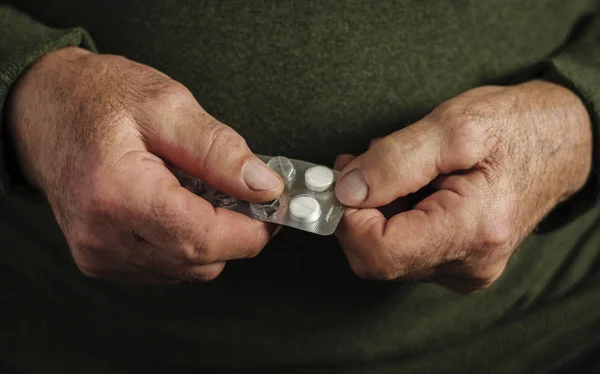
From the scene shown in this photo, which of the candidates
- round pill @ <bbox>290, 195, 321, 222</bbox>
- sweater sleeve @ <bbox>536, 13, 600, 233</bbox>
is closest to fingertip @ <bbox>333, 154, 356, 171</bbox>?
round pill @ <bbox>290, 195, 321, 222</bbox>

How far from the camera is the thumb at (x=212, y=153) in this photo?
751 mm

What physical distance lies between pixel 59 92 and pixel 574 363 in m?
0.91

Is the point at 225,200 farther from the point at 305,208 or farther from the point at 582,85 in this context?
the point at 582,85

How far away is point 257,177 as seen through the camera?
2.46ft

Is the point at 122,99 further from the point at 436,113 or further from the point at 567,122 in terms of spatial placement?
the point at 567,122

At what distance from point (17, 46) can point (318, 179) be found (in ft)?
1.76

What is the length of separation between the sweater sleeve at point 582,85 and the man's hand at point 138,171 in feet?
1.72

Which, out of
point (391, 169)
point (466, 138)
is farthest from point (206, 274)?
point (466, 138)

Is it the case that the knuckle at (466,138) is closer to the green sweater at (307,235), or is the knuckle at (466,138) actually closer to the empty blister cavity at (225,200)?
the green sweater at (307,235)

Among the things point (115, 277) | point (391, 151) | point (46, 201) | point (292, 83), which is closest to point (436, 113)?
point (391, 151)

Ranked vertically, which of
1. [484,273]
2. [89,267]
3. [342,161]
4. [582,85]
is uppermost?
[582,85]

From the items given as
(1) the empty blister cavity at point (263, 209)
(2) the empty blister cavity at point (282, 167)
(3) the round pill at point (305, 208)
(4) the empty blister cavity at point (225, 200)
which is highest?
(2) the empty blister cavity at point (282, 167)

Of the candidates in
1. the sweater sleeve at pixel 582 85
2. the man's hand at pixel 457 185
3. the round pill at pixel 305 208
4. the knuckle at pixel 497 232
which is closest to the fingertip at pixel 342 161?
the man's hand at pixel 457 185

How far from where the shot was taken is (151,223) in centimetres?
75
